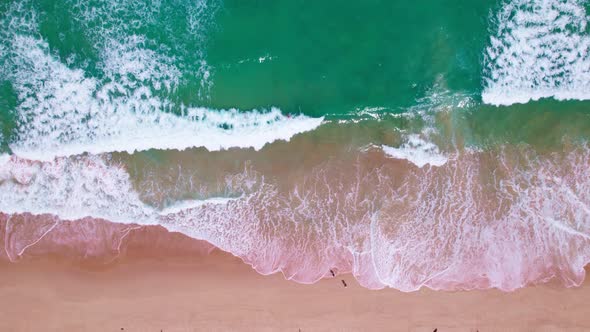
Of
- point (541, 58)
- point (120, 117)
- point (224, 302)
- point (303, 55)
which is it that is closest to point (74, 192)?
point (120, 117)

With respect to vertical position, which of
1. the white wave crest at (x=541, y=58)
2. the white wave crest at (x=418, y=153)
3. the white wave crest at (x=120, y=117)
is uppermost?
the white wave crest at (x=541, y=58)

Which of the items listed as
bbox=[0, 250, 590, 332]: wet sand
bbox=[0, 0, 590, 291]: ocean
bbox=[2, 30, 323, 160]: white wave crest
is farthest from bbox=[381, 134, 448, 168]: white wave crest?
bbox=[0, 250, 590, 332]: wet sand

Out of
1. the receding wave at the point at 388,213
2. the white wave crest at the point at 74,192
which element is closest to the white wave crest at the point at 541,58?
the receding wave at the point at 388,213

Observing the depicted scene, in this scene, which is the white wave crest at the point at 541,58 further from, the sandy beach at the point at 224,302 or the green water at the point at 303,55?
the sandy beach at the point at 224,302

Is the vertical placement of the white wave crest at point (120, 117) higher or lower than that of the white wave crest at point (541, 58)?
lower

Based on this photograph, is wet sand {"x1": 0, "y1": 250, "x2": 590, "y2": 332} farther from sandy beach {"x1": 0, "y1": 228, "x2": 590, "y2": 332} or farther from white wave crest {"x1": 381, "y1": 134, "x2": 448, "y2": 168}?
white wave crest {"x1": 381, "y1": 134, "x2": 448, "y2": 168}

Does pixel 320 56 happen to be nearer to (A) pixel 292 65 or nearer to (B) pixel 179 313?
(A) pixel 292 65

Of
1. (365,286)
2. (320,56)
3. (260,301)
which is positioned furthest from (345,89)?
(260,301)
